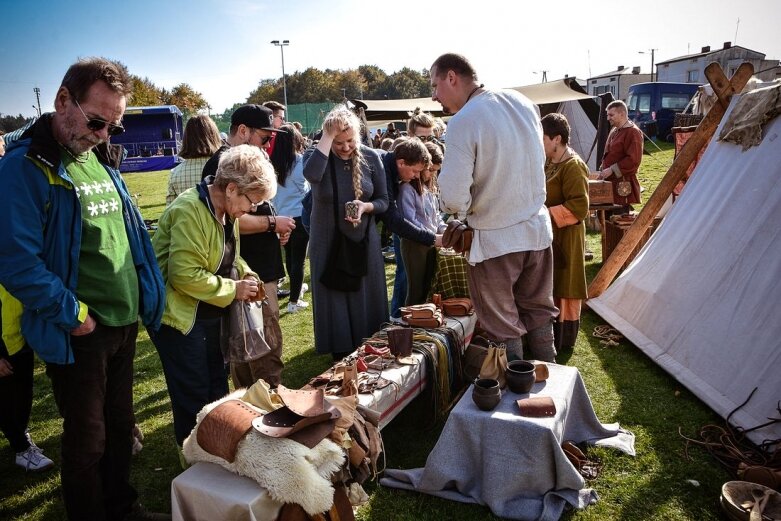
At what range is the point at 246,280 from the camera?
2756 mm

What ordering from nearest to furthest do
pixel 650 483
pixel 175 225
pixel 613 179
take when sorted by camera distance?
pixel 175 225, pixel 650 483, pixel 613 179

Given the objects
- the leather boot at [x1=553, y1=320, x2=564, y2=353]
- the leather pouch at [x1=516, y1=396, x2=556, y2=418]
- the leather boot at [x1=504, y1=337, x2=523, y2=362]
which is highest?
the leather boot at [x1=504, y1=337, x2=523, y2=362]

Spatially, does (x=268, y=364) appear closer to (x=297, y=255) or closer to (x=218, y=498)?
(x=218, y=498)

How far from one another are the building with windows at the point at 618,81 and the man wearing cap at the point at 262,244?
43806 millimetres

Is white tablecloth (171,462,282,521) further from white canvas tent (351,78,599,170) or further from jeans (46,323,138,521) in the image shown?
white canvas tent (351,78,599,170)

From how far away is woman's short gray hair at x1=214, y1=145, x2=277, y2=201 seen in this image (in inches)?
99.3

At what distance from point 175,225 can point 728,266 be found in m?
3.48

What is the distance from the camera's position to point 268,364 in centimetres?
318

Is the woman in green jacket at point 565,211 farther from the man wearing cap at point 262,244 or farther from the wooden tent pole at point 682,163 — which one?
the man wearing cap at point 262,244

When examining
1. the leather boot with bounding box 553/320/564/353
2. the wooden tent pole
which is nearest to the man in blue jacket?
the leather boot with bounding box 553/320/564/353

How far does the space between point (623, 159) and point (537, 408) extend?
5.65m

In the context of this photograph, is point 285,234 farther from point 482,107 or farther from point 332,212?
point 482,107

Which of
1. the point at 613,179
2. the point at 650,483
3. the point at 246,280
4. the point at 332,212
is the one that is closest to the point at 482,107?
the point at 332,212

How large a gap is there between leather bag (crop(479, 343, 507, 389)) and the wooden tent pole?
105 inches
